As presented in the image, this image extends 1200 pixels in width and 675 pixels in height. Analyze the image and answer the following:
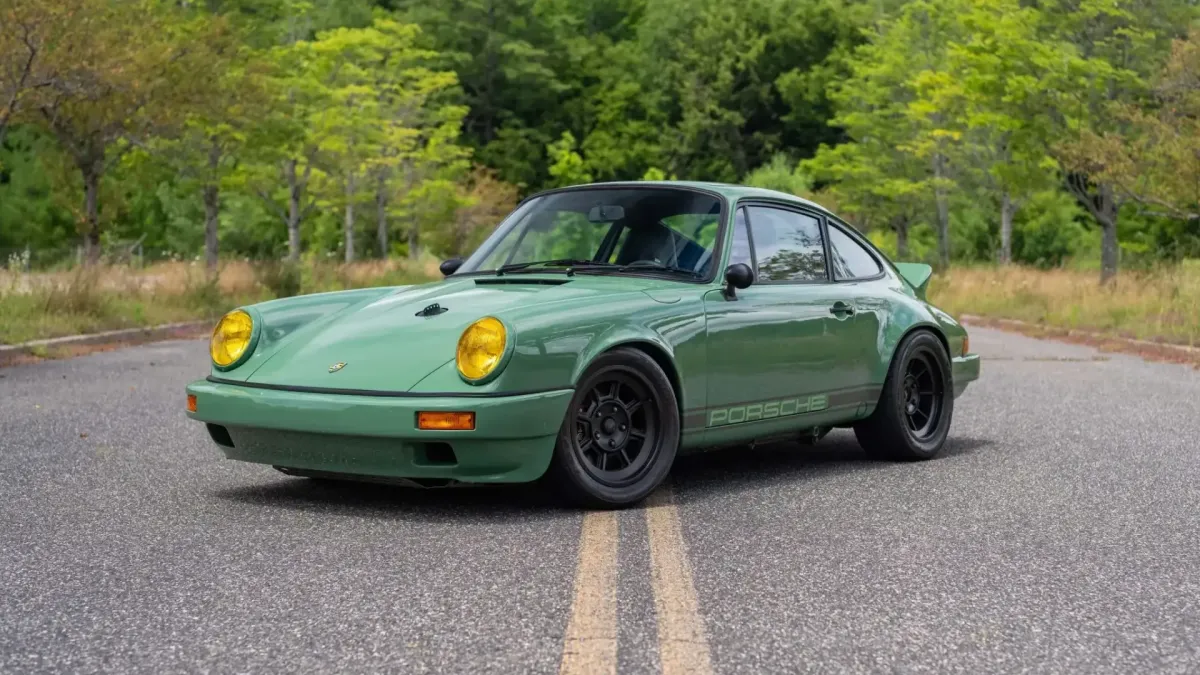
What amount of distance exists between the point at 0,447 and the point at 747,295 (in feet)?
14.1

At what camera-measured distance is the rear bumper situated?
8.54m

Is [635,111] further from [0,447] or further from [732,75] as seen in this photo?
[0,447]

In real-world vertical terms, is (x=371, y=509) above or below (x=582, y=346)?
below

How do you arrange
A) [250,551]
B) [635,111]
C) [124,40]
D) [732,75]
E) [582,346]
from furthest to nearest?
1. [635,111]
2. [732,75]
3. [124,40]
4. [582,346]
5. [250,551]

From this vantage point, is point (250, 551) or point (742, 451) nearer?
point (250, 551)

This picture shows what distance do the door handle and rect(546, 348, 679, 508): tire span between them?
1.45 meters

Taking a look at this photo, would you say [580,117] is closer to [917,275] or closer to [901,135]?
[901,135]

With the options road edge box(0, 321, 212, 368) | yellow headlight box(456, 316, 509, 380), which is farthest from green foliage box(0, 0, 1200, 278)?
yellow headlight box(456, 316, 509, 380)

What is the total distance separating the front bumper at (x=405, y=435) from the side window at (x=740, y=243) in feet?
5.22

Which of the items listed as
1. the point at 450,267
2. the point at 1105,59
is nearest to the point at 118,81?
the point at 450,267

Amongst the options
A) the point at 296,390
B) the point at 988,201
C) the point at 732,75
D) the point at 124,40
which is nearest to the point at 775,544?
the point at 296,390

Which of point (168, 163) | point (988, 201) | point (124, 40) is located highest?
point (124, 40)

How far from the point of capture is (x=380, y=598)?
4652 millimetres

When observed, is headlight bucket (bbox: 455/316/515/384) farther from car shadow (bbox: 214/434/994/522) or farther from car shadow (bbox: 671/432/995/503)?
car shadow (bbox: 671/432/995/503)
